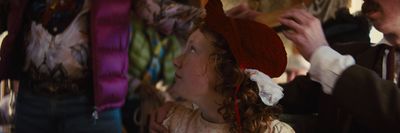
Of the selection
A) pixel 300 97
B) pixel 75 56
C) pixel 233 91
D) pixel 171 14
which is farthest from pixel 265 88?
pixel 75 56

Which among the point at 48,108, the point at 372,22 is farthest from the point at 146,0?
the point at 372,22

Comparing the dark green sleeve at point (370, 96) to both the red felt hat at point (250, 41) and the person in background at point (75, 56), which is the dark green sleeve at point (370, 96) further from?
the person in background at point (75, 56)

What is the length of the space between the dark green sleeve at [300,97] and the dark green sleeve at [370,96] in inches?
6.0

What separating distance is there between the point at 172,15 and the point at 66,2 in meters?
0.21

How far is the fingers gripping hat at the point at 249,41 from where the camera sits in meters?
0.72

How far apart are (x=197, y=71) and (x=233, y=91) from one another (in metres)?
0.06

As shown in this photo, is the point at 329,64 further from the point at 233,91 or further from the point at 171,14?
the point at 171,14

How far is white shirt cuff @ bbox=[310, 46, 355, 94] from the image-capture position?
28.3 inches

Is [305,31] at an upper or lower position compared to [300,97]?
upper

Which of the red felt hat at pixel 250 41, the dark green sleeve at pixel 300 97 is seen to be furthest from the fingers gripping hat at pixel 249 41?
the dark green sleeve at pixel 300 97

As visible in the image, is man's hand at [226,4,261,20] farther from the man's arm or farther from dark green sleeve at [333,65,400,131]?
dark green sleeve at [333,65,400,131]

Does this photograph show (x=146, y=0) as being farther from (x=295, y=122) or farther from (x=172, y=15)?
(x=295, y=122)

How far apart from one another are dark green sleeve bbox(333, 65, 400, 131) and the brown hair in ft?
0.38

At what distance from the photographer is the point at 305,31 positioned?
734mm
